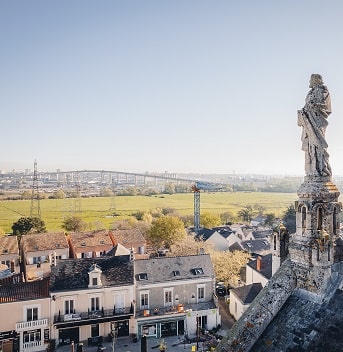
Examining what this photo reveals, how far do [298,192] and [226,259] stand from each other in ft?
143

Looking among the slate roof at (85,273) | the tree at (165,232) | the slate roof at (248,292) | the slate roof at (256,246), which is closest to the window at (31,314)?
the slate roof at (85,273)

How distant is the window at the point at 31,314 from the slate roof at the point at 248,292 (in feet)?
69.4

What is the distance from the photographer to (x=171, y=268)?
40.0 metres

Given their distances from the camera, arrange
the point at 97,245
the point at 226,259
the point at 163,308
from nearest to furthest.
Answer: the point at 163,308, the point at 226,259, the point at 97,245

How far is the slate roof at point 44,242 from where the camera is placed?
56.9 metres

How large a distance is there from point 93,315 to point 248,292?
1684cm

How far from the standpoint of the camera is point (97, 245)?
199 feet

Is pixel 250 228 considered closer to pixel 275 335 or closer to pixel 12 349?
pixel 12 349

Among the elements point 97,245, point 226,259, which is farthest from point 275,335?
point 97,245

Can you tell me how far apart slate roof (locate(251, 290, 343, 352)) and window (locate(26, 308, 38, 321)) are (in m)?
30.0

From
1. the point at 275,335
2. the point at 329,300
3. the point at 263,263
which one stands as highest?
the point at 329,300

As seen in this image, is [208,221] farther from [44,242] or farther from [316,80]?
[316,80]

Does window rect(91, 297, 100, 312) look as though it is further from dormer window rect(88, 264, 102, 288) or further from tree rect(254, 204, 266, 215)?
tree rect(254, 204, 266, 215)

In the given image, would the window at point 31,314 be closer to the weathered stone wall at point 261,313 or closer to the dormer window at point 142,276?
the dormer window at point 142,276
